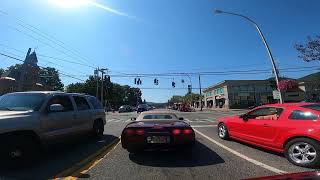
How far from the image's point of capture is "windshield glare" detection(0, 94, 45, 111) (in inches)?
322

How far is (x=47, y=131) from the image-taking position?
8148 mm

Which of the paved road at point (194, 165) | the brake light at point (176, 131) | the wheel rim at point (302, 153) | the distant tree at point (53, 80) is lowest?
the paved road at point (194, 165)

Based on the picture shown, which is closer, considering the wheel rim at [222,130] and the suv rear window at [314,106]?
the suv rear window at [314,106]

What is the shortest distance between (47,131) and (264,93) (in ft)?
250

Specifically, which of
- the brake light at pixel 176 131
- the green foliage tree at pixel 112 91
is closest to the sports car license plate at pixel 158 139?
the brake light at pixel 176 131

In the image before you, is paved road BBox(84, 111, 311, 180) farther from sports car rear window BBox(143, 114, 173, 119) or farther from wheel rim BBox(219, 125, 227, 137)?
wheel rim BBox(219, 125, 227, 137)

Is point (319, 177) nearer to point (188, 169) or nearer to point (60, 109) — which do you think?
point (188, 169)

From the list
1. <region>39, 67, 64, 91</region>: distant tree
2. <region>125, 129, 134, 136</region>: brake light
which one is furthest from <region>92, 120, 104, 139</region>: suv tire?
<region>39, 67, 64, 91</region>: distant tree

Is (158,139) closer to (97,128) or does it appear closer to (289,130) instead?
(289,130)

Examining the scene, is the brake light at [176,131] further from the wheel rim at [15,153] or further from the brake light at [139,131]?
the wheel rim at [15,153]

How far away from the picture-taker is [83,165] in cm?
756

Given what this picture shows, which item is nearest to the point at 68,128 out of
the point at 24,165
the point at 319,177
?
the point at 24,165

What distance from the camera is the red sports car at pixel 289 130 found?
24.4 feet

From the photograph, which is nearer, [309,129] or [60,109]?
[309,129]
